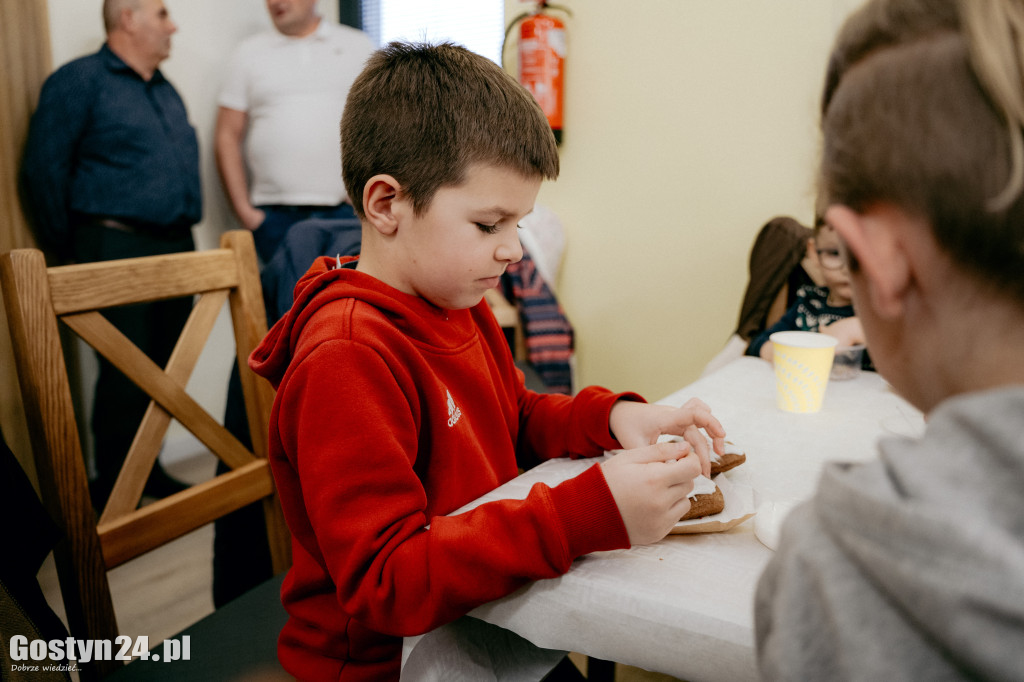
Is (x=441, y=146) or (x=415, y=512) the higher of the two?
(x=441, y=146)

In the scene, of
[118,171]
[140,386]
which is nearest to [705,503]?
[140,386]

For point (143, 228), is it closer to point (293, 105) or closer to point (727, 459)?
point (293, 105)

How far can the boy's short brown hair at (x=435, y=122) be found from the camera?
0.77 metres

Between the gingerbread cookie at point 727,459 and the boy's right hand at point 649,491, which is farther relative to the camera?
the gingerbread cookie at point 727,459

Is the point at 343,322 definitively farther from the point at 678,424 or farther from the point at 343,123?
the point at 678,424

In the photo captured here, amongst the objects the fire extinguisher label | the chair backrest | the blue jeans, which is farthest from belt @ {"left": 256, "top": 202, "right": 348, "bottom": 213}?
the chair backrest

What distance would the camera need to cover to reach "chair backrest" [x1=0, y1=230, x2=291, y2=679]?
880 millimetres

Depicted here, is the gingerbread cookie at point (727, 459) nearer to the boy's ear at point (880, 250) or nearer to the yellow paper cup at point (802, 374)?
the yellow paper cup at point (802, 374)

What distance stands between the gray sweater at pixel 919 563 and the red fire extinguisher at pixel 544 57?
89.0 inches

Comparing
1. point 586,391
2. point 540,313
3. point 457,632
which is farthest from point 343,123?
point 540,313

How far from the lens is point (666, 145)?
2361mm

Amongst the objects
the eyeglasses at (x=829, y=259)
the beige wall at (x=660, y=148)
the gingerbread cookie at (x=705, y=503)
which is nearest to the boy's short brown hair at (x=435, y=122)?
the gingerbread cookie at (x=705, y=503)

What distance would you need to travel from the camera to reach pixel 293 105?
2627 millimetres

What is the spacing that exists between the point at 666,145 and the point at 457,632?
206cm
